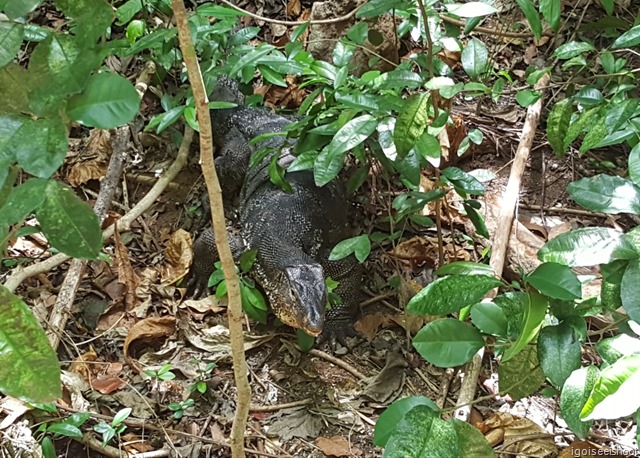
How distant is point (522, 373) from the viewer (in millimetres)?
2092

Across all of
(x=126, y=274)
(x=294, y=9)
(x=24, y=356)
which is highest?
(x=24, y=356)

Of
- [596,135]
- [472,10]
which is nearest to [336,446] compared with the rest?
[596,135]

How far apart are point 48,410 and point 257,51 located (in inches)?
76.7

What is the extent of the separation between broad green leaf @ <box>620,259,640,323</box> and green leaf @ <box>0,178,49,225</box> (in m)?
1.31

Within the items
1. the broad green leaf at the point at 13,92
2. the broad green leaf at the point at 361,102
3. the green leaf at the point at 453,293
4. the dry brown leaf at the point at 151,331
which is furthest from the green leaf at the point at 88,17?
the dry brown leaf at the point at 151,331

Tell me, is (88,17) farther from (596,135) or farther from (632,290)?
(596,135)

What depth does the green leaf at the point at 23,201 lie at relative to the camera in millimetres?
1105

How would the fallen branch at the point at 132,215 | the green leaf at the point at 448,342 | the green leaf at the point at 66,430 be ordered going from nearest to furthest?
the green leaf at the point at 448,342 → the green leaf at the point at 66,430 → the fallen branch at the point at 132,215

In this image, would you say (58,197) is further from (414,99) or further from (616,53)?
(616,53)

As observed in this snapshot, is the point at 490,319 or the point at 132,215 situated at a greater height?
the point at 490,319

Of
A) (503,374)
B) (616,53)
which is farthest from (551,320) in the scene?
(616,53)

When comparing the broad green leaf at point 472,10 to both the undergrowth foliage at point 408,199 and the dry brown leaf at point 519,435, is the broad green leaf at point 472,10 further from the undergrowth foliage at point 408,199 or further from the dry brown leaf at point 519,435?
the dry brown leaf at point 519,435

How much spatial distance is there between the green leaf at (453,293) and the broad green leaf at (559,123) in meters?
1.43

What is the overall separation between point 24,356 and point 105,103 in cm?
47
